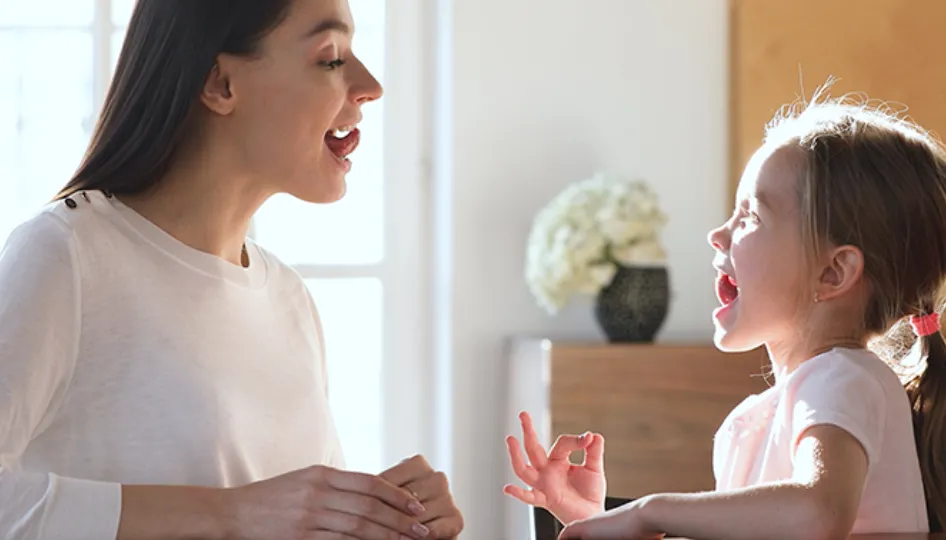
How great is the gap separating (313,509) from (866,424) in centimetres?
54

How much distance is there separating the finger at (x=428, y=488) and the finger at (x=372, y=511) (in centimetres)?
10

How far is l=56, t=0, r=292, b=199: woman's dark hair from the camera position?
57.9 inches

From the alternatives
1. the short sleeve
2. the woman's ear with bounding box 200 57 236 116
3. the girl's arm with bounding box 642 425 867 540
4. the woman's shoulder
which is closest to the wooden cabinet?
the woman's shoulder

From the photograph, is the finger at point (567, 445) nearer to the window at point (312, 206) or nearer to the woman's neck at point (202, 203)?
the woman's neck at point (202, 203)

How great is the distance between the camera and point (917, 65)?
3.74 meters

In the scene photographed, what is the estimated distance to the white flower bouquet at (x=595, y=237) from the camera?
11.0 ft

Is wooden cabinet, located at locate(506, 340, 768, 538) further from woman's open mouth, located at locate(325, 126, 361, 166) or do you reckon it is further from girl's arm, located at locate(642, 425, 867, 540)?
girl's arm, located at locate(642, 425, 867, 540)

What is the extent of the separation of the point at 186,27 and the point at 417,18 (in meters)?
2.46

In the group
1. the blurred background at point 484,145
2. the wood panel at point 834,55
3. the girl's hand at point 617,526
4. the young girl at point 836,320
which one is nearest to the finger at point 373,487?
the young girl at point 836,320

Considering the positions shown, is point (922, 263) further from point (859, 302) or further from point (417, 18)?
point (417, 18)

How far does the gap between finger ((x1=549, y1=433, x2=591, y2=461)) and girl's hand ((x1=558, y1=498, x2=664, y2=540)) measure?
0.33m

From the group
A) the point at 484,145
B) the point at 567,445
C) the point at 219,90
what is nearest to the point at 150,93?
the point at 219,90

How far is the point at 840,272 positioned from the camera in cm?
141

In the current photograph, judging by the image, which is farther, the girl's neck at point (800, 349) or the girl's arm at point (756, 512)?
the girl's neck at point (800, 349)
